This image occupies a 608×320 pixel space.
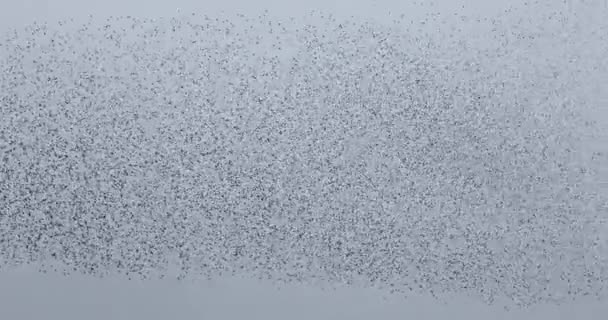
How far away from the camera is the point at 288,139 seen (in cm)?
268

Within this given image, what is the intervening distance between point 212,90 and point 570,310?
164 cm

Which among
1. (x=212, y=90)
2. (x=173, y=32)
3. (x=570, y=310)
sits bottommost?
(x=570, y=310)

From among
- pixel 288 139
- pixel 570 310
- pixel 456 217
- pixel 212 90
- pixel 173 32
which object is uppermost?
pixel 173 32

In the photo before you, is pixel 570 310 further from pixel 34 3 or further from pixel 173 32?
pixel 34 3

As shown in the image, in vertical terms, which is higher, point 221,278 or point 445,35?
point 445,35

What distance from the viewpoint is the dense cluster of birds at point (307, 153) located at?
264 cm

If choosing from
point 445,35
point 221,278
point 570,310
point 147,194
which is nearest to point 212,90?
point 147,194

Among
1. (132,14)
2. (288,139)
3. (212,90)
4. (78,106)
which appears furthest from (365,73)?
(78,106)

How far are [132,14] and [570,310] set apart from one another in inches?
80.8

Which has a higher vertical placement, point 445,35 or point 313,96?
point 445,35

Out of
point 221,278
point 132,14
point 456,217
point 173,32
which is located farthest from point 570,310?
point 132,14

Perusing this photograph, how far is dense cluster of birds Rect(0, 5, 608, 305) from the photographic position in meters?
2.64

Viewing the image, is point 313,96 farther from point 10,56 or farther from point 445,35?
point 10,56

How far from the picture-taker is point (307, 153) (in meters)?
2.68
